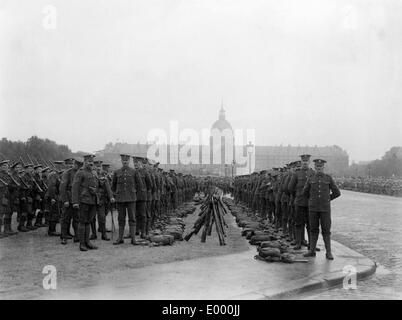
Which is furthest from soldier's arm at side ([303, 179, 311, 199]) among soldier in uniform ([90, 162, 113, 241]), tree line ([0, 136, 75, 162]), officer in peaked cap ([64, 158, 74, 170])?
tree line ([0, 136, 75, 162])

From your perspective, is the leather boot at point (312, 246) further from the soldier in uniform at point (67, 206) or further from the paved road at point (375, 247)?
the soldier in uniform at point (67, 206)

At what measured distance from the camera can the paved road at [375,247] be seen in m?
6.55

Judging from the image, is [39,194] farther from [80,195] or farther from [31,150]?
[31,150]

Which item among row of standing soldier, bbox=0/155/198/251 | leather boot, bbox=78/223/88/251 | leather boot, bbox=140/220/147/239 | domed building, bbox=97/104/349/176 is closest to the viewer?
leather boot, bbox=78/223/88/251

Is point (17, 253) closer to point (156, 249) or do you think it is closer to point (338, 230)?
point (156, 249)

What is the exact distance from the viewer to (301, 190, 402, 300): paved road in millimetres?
6551

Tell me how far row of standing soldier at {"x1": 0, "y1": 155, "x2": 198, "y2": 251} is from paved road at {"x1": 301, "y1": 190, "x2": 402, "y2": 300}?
5305 mm

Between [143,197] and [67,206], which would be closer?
[67,206]

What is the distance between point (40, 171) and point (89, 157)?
4992 millimetres

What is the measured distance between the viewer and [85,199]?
9.91 m

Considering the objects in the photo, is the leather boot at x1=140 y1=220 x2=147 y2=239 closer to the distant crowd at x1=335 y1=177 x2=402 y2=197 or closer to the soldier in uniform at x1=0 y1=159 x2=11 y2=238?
the soldier in uniform at x1=0 y1=159 x2=11 y2=238

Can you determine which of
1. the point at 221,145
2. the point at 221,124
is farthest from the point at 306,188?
the point at 221,124

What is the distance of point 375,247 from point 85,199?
6816mm
